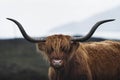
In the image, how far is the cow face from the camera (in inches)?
120

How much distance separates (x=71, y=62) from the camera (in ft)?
10.5

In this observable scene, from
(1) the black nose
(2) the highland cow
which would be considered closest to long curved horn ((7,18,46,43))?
(2) the highland cow

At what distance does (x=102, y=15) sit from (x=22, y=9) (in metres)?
0.57

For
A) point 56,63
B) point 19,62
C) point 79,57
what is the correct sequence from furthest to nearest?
1. point 19,62
2. point 79,57
3. point 56,63

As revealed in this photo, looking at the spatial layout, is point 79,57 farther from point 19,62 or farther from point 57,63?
point 19,62

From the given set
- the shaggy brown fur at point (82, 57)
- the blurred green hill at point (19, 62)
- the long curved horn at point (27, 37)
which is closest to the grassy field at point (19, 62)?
the blurred green hill at point (19, 62)

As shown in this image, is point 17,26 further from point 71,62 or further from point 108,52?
point 108,52

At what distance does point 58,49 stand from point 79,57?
0.78 ft

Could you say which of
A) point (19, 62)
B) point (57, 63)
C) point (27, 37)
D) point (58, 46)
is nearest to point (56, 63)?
point (57, 63)

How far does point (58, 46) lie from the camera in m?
3.09

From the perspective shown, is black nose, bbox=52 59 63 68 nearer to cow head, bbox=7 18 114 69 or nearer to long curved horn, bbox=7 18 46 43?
cow head, bbox=7 18 114 69

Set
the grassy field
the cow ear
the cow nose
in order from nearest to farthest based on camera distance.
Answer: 1. the cow nose
2. the cow ear
3. the grassy field

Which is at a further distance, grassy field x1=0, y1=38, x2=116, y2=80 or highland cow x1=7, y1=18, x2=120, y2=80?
grassy field x1=0, y1=38, x2=116, y2=80

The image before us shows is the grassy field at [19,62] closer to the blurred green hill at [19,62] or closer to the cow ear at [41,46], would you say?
the blurred green hill at [19,62]
